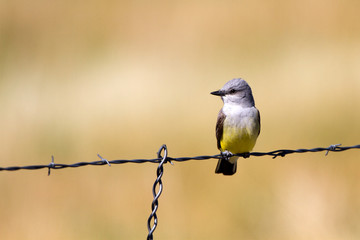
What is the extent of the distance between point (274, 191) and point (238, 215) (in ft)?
2.25

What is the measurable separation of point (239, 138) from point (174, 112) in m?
4.22

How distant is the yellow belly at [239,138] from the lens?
19.9 ft

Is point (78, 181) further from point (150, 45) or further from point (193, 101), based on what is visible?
point (150, 45)

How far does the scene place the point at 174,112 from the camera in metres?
10.2

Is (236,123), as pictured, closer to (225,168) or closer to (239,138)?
(239,138)

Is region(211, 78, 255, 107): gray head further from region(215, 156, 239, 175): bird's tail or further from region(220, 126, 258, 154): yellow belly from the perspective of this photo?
region(215, 156, 239, 175): bird's tail

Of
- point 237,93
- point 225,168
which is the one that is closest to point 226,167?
point 225,168

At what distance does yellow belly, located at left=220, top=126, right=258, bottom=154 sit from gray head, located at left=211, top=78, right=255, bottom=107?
0.36 m

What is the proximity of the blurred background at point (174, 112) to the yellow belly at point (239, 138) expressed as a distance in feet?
7.05

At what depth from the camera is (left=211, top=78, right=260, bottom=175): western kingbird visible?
20.0ft

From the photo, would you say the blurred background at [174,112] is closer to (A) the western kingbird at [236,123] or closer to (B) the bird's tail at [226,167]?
(B) the bird's tail at [226,167]

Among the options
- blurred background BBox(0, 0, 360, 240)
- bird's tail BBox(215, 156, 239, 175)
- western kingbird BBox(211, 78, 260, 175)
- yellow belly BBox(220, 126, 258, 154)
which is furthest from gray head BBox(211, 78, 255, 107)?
blurred background BBox(0, 0, 360, 240)

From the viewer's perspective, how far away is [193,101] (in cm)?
1034

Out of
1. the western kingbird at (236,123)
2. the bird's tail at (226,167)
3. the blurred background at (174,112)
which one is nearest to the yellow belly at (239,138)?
the western kingbird at (236,123)
